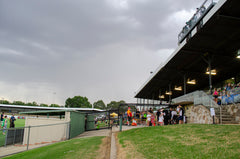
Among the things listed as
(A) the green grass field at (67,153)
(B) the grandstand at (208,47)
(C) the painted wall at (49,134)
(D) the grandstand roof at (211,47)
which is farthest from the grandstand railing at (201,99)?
(C) the painted wall at (49,134)

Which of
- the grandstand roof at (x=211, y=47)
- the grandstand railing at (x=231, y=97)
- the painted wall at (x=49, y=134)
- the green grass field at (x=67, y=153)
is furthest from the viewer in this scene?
the painted wall at (x=49, y=134)

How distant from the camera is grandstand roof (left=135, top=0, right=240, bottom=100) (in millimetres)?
11016

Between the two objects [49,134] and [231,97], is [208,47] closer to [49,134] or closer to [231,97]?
[231,97]

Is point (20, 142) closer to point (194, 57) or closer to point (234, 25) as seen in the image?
point (194, 57)

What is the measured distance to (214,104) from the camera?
13.7 meters

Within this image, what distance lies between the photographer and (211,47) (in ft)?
51.9

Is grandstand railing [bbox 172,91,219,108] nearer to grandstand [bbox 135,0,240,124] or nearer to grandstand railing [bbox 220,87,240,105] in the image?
grandstand [bbox 135,0,240,124]

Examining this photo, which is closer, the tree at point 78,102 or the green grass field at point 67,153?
the green grass field at point 67,153

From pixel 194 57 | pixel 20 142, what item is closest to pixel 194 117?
pixel 194 57

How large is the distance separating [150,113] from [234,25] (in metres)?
9.09

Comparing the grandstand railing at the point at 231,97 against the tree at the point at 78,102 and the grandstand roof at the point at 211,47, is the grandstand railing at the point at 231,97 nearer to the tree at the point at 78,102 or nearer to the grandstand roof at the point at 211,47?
the grandstand roof at the point at 211,47

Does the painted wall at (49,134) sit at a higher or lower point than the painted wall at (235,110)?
lower

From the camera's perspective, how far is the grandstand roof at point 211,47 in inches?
434

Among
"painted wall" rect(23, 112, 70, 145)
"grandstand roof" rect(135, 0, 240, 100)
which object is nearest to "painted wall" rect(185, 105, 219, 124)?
"grandstand roof" rect(135, 0, 240, 100)
